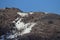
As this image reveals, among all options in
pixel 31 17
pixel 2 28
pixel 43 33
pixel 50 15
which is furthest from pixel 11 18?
pixel 43 33

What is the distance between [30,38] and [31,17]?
Answer: 67.8 inches

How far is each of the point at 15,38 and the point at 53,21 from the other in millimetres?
2002

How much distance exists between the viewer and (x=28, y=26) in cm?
787

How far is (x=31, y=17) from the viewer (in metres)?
8.27

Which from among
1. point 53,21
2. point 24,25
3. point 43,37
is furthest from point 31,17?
point 43,37

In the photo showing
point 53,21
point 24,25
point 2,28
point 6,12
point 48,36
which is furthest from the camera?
point 6,12

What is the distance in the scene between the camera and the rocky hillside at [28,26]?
671 centimetres

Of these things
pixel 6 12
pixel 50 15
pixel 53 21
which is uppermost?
pixel 6 12

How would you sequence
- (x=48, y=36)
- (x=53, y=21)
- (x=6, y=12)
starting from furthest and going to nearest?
1. (x=6, y=12)
2. (x=53, y=21)
3. (x=48, y=36)

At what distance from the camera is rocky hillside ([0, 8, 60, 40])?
6707 millimetres

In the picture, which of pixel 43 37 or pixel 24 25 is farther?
pixel 24 25

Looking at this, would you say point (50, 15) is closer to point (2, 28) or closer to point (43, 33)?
point (43, 33)

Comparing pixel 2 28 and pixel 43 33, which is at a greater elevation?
pixel 2 28

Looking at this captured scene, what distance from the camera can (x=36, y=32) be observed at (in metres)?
6.87
